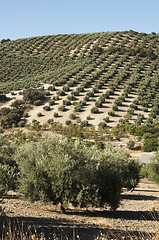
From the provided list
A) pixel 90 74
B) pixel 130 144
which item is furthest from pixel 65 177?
pixel 90 74

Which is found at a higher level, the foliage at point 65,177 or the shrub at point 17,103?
the foliage at point 65,177

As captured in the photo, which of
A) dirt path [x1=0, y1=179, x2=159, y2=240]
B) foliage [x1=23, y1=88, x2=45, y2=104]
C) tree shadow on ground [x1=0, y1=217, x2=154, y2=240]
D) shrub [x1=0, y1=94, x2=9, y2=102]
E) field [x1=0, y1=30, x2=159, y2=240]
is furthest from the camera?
shrub [x1=0, y1=94, x2=9, y2=102]

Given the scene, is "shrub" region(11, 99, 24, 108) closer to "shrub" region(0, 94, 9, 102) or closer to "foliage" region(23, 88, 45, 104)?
"foliage" region(23, 88, 45, 104)

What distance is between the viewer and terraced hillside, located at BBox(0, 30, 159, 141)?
171ft

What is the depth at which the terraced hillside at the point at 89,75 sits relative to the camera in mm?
52125

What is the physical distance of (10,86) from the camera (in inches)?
2633

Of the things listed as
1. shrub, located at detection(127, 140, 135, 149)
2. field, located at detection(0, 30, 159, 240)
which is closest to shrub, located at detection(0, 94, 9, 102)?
field, located at detection(0, 30, 159, 240)

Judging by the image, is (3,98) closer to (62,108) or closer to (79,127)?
(62,108)

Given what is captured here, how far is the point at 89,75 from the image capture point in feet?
229

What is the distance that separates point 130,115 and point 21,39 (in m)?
77.8

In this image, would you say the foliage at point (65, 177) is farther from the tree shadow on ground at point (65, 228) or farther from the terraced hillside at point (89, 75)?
the terraced hillside at point (89, 75)

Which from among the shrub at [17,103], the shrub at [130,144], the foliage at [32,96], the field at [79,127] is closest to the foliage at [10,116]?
the field at [79,127]

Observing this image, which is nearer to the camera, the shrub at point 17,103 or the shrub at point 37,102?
the shrub at point 17,103

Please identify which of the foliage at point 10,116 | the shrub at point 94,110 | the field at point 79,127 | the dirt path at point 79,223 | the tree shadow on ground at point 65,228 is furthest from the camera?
the shrub at point 94,110
